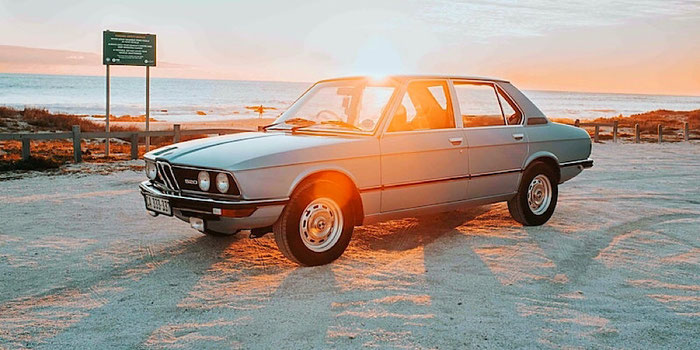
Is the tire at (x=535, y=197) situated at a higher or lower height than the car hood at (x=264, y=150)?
lower

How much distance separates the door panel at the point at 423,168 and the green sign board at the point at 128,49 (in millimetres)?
14853

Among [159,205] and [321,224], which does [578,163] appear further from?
[159,205]

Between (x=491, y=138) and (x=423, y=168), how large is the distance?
1117 millimetres

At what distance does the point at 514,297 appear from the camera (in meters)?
5.30

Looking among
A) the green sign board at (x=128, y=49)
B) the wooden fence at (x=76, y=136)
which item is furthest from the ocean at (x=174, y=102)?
the wooden fence at (x=76, y=136)

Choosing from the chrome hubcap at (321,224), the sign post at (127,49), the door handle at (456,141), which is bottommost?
the chrome hubcap at (321,224)

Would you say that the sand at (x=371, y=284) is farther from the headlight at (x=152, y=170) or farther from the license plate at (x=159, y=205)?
the headlight at (x=152, y=170)

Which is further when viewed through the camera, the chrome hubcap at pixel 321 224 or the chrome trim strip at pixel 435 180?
the chrome trim strip at pixel 435 180

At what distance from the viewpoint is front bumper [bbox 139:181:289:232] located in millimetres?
5547

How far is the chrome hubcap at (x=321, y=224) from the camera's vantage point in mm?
5957

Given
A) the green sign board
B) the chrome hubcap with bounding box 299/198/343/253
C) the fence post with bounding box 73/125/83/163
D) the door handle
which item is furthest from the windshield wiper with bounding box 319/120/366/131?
the green sign board

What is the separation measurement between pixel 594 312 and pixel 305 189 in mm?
2537

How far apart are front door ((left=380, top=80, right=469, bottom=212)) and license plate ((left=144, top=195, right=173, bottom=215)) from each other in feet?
6.57

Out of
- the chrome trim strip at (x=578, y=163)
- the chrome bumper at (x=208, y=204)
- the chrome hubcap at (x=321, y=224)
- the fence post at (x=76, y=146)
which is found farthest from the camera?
the fence post at (x=76, y=146)
